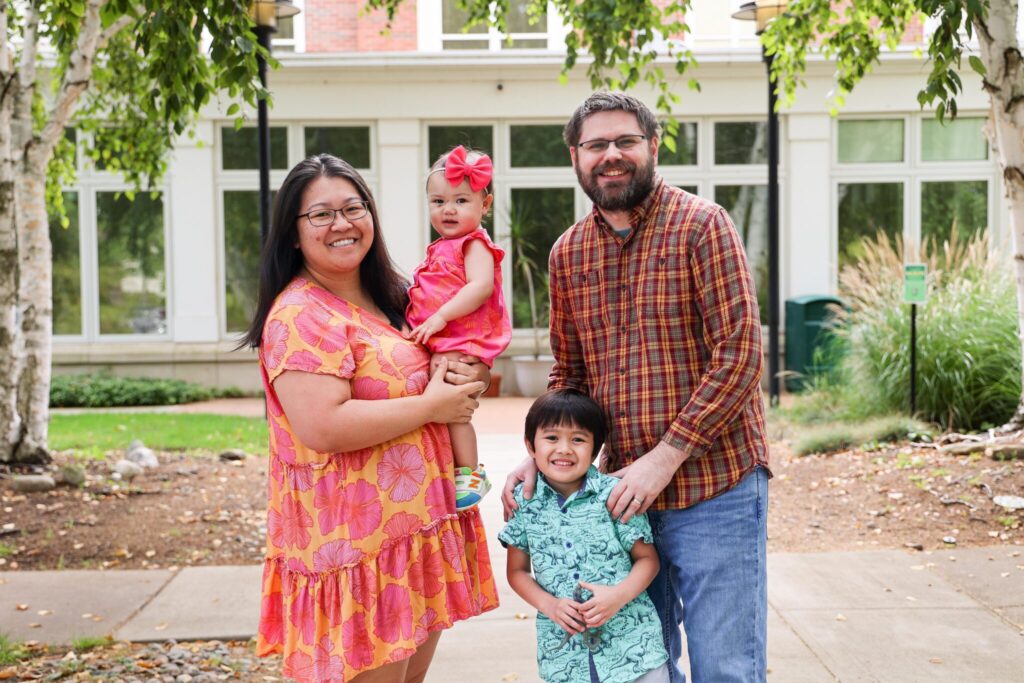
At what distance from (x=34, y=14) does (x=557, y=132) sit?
30.0 ft

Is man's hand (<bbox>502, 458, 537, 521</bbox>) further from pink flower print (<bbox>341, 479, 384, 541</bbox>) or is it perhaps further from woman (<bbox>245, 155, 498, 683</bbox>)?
pink flower print (<bbox>341, 479, 384, 541</bbox>)

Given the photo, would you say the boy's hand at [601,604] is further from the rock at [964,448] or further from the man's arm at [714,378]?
the rock at [964,448]

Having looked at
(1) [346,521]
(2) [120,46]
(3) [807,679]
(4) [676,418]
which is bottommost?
(3) [807,679]

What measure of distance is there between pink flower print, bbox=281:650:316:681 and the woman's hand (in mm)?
713

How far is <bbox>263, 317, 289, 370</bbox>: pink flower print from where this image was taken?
2754 mm

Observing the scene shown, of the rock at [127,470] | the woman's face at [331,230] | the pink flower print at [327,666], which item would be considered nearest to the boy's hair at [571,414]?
the woman's face at [331,230]

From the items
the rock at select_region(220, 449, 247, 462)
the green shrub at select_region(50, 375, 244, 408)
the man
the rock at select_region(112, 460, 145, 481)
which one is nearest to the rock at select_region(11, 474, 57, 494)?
the rock at select_region(112, 460, 145, 481)

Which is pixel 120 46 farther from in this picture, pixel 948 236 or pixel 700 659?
pixel 948 236

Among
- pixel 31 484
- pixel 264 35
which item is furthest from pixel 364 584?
pixel 264 35

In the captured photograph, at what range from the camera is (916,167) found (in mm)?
15609

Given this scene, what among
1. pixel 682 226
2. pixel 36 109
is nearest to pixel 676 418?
pixel 682 226

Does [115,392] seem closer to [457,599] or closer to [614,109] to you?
[457,599]

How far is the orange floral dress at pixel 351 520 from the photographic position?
2.77m

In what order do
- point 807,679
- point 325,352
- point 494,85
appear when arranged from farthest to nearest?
point 494,85
point 807,679
point 325,352
